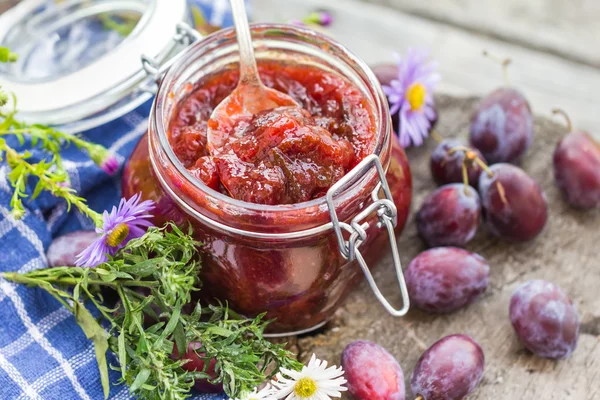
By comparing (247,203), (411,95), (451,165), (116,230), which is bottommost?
(451,165)

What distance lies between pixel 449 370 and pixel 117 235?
0.75m

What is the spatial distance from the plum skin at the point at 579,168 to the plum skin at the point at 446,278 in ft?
1.30

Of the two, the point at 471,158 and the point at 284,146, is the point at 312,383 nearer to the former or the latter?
the point at 284,146

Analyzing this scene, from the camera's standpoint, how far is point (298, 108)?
144cm

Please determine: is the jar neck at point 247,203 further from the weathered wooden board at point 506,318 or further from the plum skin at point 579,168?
the plum skin at point 579,168

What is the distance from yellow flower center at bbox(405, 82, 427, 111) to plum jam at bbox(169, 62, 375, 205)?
395 millimetres

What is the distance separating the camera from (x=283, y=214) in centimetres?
127

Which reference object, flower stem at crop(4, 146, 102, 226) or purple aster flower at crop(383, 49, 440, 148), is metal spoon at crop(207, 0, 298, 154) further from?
purple aster flower at crop(383, 49, 440, 148)

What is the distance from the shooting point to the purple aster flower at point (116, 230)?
55.0 inches

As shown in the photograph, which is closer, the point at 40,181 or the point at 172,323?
the point at 172,323

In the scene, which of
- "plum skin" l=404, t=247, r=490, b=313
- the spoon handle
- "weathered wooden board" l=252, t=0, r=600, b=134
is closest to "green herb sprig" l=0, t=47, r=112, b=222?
the spoon handle

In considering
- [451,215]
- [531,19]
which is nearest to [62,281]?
[451,215]

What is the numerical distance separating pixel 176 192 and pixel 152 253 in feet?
0.60

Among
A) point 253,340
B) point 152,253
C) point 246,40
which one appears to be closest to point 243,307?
point 253,340
